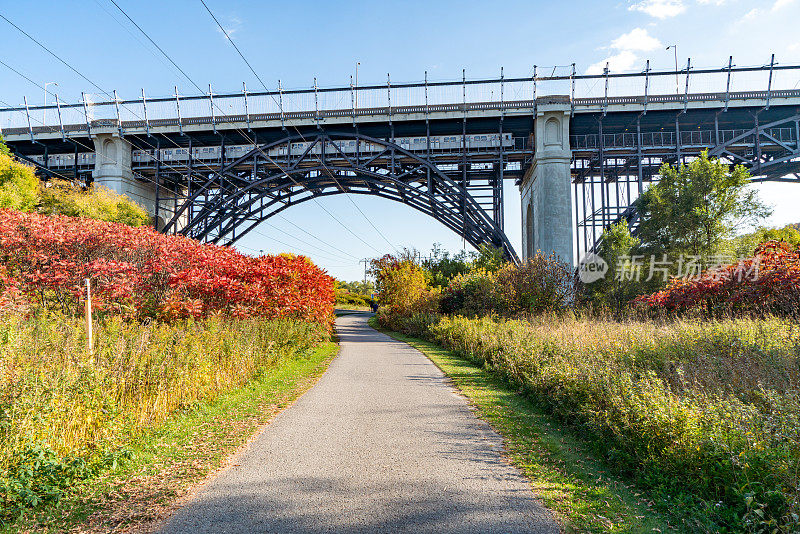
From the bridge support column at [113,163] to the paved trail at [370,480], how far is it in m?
36.0

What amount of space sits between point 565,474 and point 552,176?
28.5 meters

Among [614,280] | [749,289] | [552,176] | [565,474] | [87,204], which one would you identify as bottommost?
[565,474]

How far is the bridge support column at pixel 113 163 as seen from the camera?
3450 centimetres

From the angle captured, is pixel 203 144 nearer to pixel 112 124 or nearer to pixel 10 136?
pixel 112 124

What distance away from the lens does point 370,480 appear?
166 inches

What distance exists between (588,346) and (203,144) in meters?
35.9

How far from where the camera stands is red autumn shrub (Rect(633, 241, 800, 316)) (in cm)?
1079

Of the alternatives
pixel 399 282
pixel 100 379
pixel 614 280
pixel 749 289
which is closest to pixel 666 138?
pixel 614 280

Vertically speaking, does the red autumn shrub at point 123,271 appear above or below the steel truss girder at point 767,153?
below

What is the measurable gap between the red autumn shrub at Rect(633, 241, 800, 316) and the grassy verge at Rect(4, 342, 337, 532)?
12.0 m

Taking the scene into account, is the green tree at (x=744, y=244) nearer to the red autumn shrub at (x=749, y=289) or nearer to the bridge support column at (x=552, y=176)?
the red autumn shrub at (x=749, y=289)

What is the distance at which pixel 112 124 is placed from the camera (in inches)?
1350

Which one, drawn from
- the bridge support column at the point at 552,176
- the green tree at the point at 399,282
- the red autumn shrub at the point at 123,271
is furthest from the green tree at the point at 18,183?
the bridge support column at the point at 552,176

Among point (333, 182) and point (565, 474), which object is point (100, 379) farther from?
point (333, 182)
